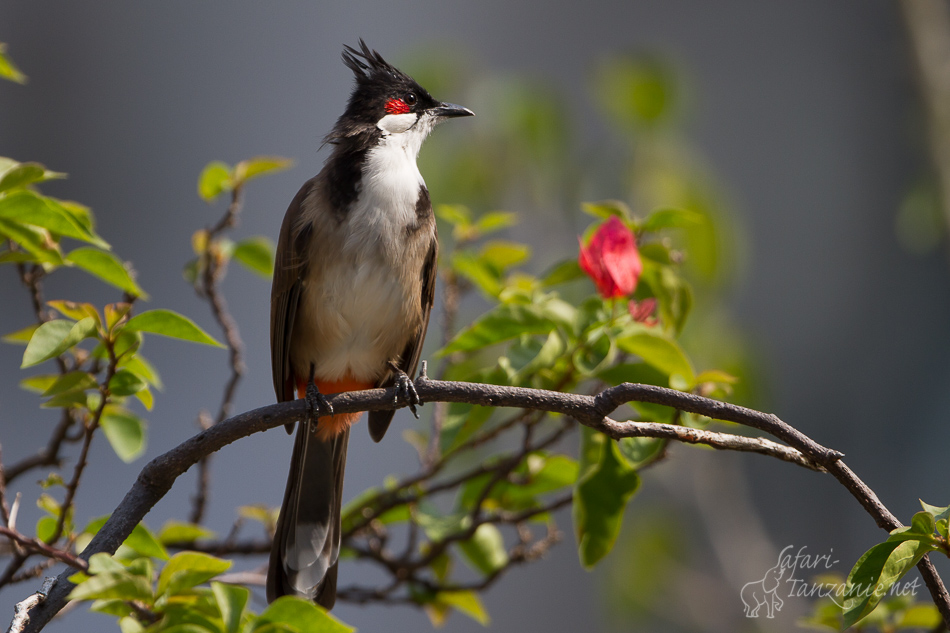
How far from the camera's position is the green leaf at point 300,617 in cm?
113

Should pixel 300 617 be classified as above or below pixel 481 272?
below

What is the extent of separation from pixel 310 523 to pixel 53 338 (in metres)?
0.90

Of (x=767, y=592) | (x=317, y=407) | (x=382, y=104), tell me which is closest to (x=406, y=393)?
(x=317, y=407)

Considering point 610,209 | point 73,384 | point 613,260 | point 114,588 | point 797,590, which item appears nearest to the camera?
point 114,588

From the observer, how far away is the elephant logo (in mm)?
2096

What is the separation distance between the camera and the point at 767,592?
6.89 feet

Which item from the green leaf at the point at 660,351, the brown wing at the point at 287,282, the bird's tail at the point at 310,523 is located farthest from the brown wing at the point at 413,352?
the green leaf at the point at 660,351

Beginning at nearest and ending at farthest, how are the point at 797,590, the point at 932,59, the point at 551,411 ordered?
the point at 551,411 < the point at 797,590 < the point at 932,59

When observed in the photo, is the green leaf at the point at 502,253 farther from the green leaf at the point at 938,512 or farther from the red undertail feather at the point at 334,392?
the green leaf at the point at 938,512

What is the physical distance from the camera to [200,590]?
1.26 m

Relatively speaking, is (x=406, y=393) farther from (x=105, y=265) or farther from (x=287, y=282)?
(x=287, y=282)

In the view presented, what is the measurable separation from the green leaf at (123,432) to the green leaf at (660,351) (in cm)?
102

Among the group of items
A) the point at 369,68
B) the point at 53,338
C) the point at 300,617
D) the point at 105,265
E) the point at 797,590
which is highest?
the point at 369,68

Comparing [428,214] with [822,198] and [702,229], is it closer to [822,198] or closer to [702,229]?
[702,229]
